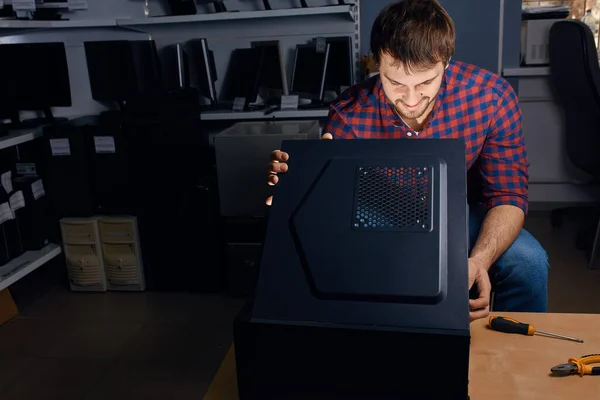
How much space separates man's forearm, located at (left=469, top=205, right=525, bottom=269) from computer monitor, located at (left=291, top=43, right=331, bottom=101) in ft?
5.51

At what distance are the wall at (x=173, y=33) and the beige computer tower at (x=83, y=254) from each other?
0.81 meters

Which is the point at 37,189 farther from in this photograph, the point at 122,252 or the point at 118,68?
the point at 118,68

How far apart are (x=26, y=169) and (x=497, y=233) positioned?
2342 millimetres

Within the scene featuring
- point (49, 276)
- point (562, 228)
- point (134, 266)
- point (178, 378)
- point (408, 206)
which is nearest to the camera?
point (408, 206)

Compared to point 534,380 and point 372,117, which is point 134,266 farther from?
point 534,380

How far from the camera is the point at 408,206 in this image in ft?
2.35

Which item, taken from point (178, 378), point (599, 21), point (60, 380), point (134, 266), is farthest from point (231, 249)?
point (599, 21)

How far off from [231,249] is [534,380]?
1.87m

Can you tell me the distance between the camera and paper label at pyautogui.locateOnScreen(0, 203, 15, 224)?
240cm

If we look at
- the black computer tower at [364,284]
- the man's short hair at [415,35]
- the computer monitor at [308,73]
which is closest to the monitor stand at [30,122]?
the computer monitor at [308,73]

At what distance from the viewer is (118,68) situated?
2.82 m

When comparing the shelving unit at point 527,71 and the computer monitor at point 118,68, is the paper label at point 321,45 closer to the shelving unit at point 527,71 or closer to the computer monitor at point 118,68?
the computer monitor at point 118,68

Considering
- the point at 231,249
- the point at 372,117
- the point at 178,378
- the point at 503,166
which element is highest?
the point at 372,117

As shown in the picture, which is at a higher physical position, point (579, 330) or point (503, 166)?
point (503, 166)
